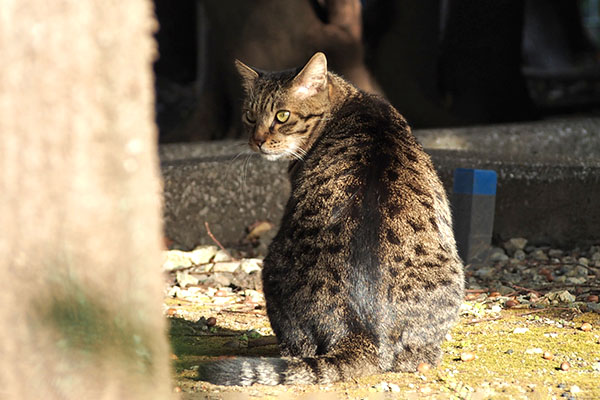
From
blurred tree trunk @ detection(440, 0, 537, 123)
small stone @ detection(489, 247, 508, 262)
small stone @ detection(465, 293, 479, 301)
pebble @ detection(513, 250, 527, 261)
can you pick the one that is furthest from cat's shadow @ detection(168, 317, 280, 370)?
blurred tree trunk @ detection(440, 0, 537, 123)

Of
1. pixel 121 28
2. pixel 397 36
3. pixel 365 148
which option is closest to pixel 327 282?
pixel 365 148

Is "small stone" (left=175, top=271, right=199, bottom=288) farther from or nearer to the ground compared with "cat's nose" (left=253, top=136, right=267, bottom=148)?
nearer to the ground

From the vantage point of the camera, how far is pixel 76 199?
2135mm

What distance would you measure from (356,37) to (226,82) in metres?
1.43

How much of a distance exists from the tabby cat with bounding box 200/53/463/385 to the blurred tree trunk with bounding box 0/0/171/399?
41.5 inches

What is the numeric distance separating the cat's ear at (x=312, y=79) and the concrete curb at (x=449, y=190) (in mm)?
1566

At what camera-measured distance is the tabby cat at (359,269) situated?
328cm

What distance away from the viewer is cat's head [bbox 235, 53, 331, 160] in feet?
13.2

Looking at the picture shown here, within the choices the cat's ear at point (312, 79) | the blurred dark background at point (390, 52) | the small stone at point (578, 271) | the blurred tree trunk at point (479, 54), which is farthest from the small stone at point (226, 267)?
the blurred tree trunk at point (479, 54)

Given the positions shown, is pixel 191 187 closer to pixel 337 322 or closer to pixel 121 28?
pixel 337 322

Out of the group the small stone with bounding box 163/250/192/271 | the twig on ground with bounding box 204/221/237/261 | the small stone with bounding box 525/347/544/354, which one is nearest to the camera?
the small stone with bounding box 525/347/544/354

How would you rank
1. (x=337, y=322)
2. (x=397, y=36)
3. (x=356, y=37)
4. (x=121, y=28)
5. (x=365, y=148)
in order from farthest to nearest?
(x=397, y=36)
(x=356, y=37)
(x=365, y=148)
(x=337, y=322)
(x=121, y=28)

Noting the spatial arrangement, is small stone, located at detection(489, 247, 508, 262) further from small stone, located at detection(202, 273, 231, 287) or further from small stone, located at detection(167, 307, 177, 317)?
small stone, located at detection(167, 307, 177, 317)

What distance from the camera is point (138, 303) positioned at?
2.25 meters
